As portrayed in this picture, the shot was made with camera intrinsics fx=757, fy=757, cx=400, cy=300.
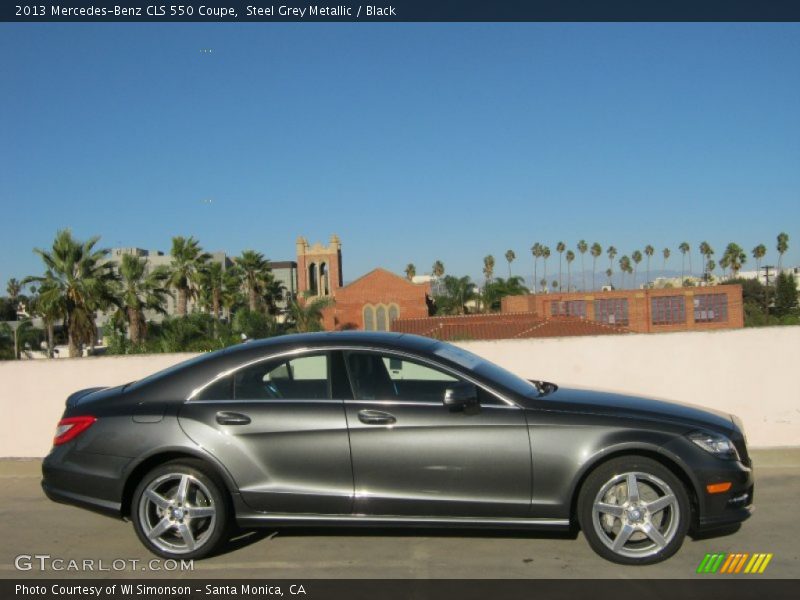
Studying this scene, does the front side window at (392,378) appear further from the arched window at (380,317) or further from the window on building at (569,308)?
the arched window at (380,317)

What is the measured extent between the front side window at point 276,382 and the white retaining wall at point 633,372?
313 centimetres

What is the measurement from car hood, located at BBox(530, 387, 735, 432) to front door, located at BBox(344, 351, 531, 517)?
32cm

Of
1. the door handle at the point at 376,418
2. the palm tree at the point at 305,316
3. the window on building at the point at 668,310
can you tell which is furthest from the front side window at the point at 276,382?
the window on building at the point at 668,310

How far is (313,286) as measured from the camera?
100 meters

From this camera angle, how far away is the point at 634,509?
4609mm

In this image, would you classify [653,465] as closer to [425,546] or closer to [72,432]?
[425,546]

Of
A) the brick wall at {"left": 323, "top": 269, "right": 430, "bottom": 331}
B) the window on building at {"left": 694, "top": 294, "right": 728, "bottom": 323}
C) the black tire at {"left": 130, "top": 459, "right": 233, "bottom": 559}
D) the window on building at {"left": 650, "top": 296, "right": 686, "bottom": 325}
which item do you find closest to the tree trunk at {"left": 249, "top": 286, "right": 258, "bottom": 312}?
the brick wall at {"left": 323, "top": 269, "right": 430, "bottom": 331}

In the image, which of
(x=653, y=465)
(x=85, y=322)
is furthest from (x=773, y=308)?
(x=653, y=465)

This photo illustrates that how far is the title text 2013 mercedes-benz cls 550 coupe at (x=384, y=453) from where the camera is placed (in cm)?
464

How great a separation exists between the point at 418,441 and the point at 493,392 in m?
0.58

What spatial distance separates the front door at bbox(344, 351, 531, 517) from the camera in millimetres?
4691

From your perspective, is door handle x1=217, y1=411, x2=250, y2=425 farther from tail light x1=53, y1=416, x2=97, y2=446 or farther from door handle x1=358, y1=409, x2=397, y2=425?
tail light x1=53, y1=416, x2=97, y2=446

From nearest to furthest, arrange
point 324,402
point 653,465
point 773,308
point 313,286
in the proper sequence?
1. point 653,465
2. point 324,402
3. point 773,308
4. point 313,286
